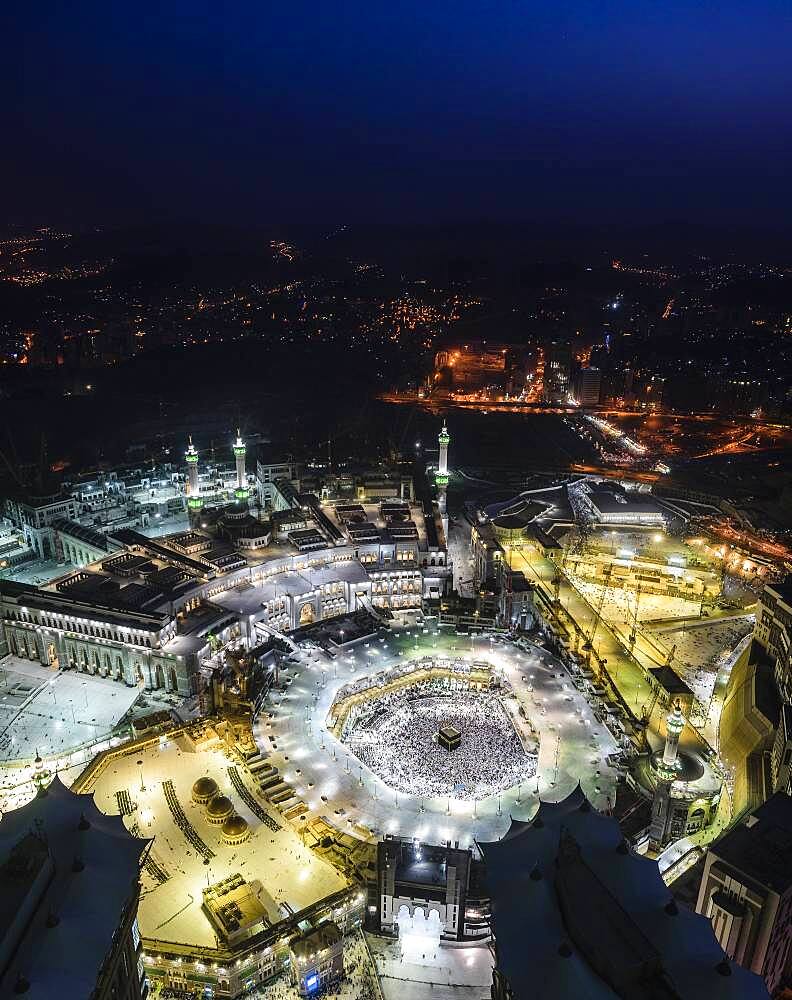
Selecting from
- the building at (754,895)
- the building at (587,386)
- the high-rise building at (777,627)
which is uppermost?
the building at (754,895)

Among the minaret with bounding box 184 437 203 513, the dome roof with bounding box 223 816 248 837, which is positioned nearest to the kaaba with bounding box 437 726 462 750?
the dome roof with bounding box 223 816 248 837

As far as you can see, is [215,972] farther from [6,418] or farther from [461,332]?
[461,332]

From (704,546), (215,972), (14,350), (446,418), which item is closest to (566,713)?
(215,972)

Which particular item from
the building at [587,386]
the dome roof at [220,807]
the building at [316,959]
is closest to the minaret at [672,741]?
the building at [316,959]

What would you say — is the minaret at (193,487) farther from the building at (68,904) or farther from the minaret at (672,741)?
the minaret at (672,741)

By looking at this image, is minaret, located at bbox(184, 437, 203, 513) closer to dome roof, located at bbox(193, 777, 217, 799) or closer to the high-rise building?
dome roof, located at bbox(193, 777, 217, 799)

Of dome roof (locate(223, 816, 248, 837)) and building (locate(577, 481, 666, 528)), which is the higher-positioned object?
dome roof (locate(223, 816, 248, 837))
